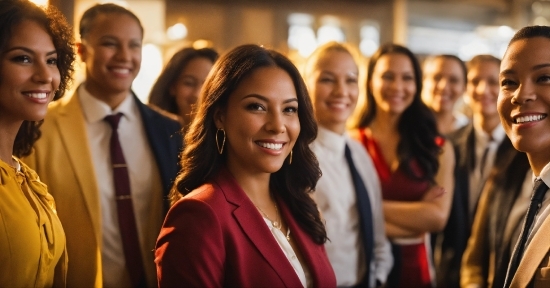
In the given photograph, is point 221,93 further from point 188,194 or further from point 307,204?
point 307,204

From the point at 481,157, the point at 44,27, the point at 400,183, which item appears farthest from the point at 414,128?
the point at 44,27

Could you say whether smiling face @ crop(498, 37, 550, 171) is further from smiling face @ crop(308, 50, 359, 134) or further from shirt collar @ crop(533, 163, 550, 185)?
smiling face @ crop(308, 50, 359, 134)

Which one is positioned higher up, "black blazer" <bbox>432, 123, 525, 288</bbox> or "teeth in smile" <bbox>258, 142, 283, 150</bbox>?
"teeth in smile" <bbox>258, 142, 283, 150</bbox>

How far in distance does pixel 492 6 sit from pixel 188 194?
20.3 feet

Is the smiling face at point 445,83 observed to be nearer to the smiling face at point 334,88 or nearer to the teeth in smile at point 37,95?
the smiling face at point 334,88

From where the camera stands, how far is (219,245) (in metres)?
1.75

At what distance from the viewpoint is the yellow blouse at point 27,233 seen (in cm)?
176

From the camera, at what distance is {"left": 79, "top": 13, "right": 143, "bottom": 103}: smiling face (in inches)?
103

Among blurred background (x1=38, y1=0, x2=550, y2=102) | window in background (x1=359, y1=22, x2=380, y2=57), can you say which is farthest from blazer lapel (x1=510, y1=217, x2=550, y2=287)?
window in background (x1=359, y1=22, x2=380, y2=57)

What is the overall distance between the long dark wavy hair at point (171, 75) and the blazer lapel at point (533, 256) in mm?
1763

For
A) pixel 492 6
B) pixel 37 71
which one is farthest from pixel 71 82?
pixel 492 6

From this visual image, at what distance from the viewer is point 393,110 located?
322 centimetres

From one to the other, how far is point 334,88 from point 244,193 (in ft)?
3.50

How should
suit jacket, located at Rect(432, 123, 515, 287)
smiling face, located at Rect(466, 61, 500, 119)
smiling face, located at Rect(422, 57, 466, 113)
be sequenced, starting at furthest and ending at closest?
1. smiling face, located at Rect(422, 57, 466, 113)
2. smiling face, located at Rect(466, 61, 500, 119)
3. suit jacket, located at Rect(432, 123, 515, 287)
